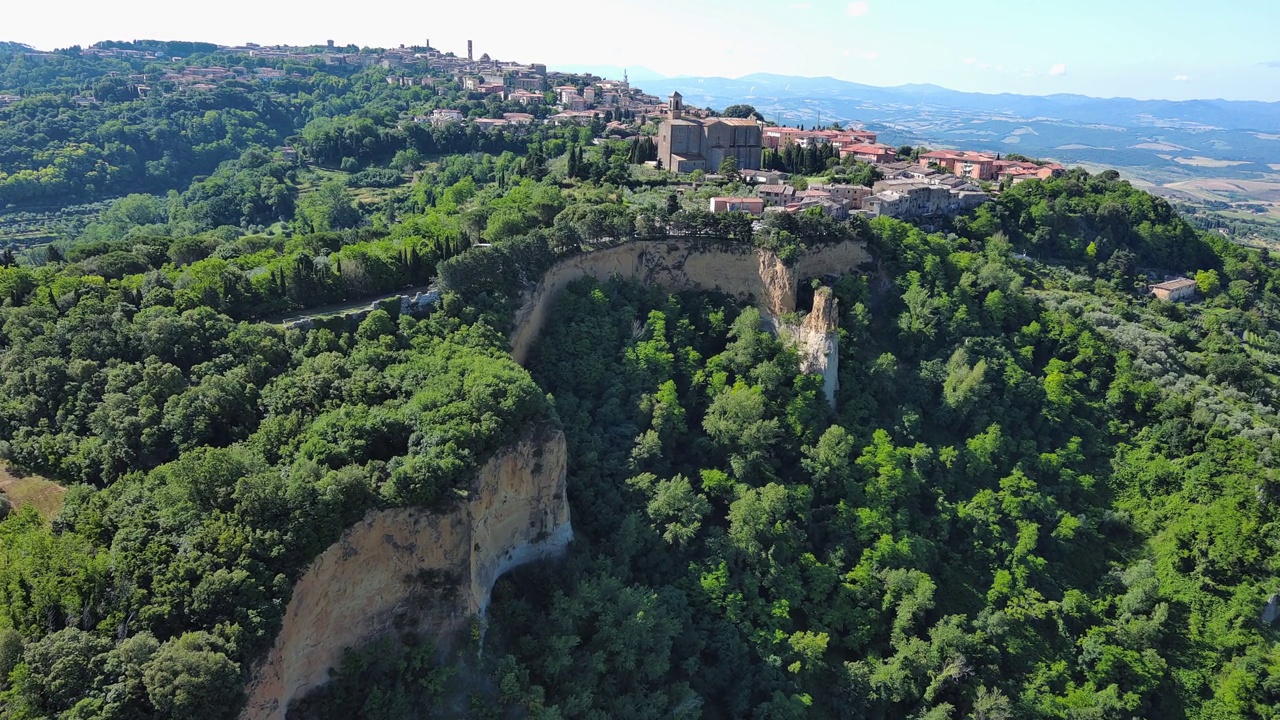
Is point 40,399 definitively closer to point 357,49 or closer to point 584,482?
point 584,482

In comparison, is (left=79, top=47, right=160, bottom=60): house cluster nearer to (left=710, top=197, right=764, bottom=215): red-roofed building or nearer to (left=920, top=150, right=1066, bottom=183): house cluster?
(left=710, top=197, right=764, bottom=215): red-roofed building

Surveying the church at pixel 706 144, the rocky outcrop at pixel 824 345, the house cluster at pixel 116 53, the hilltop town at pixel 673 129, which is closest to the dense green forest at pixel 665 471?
the rocky outcrop at pixel 824 345

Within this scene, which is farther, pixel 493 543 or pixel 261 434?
pixel 493 543

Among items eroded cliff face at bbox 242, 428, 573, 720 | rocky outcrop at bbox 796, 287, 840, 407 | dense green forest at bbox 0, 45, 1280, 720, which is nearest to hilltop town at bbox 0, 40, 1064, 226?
dense green forest at bbox 0, 45, 1280, 720

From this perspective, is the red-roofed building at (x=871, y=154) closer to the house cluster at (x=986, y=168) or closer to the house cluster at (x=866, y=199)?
the house cluster at (x=986, y=168)

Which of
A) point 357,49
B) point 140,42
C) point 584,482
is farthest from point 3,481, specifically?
point 140,42

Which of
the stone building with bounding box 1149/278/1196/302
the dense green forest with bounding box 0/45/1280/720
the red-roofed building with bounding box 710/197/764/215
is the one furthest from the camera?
the stone building with bounding box 1149/278/1196/302
